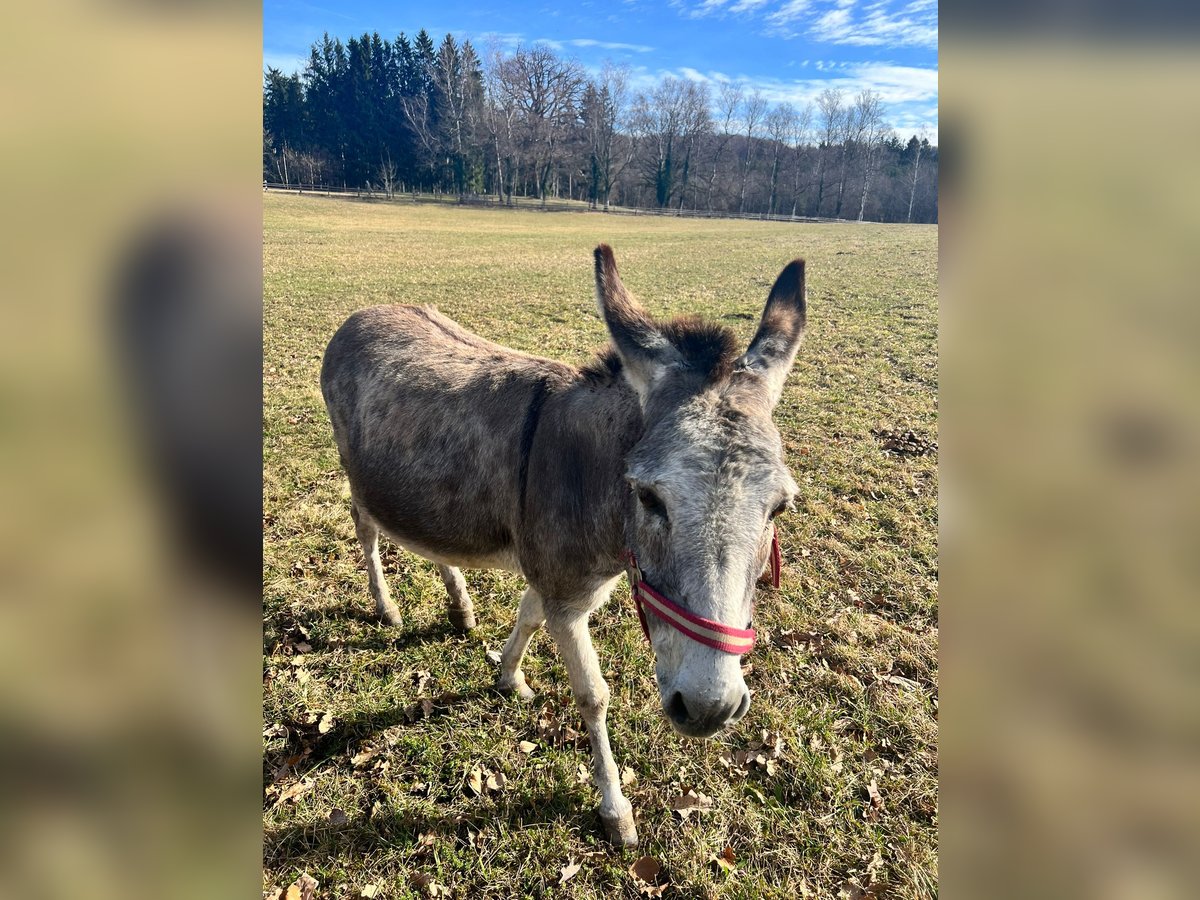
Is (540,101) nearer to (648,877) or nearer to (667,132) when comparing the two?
(667,132)

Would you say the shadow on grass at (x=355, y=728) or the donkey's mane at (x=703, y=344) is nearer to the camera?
the donkey's mane at (x=703, y=344)

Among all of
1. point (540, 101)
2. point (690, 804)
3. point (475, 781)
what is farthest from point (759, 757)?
point (540, 101)

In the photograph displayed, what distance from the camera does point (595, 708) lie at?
362cm

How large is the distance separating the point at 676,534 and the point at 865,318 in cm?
1687

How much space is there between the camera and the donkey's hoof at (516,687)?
14.5ft

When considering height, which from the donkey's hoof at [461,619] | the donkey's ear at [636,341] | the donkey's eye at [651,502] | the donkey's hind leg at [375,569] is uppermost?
the donkey's ear at [636,341]

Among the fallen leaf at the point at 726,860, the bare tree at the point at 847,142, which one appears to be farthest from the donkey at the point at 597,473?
the bare tree at the point at 847,142

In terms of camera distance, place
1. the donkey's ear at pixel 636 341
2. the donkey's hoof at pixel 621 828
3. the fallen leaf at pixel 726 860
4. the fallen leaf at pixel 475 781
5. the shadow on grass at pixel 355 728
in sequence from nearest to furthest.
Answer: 1. the donkey's ear at pixel 636 341
2. the fallen leaf at pixel 726 860
3. the donkey's hoof at pixel 621 828
4. the fallen leaf at pixel 475 781
5. the shadow on grass at pixel 355 728

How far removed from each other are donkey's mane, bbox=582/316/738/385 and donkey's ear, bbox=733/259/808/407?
0.11 m

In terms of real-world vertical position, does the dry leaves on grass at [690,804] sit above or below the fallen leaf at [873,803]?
below

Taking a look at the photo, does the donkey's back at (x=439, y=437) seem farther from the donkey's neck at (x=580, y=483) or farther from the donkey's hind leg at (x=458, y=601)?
the donkey's hind leg at (x=458, y=601)
